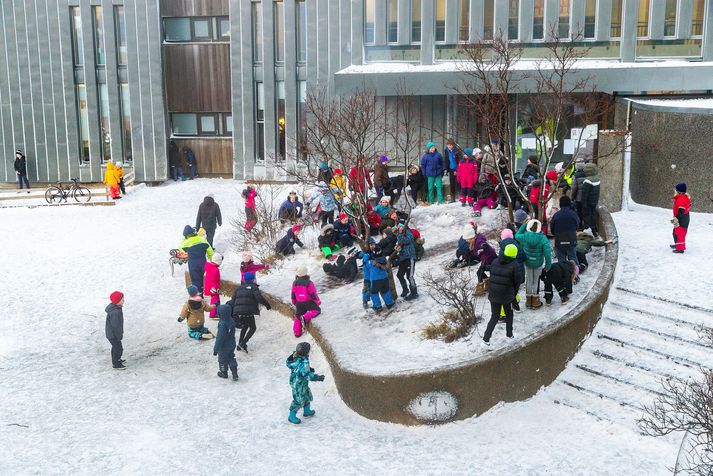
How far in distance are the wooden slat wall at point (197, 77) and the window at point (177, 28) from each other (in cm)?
42

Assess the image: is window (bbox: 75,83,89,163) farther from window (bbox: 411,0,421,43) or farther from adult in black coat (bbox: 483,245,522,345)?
adult in black coat (bbox: 483,245,522,345)

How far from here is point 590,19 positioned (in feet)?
83.1

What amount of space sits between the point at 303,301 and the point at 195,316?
6.77 feet

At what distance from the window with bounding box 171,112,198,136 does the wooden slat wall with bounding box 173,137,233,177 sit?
0.32 m

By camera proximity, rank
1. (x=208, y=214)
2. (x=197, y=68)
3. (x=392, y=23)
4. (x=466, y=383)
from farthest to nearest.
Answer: (x=197, y=68) → (x=392, y=23) → (x=208, y=214) → (x=466, y=383)

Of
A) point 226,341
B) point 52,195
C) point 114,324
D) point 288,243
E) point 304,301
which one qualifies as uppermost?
point 52,195

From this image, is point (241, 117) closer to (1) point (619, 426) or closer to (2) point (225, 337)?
(2) point (225, 337)

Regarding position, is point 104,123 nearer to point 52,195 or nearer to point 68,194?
point 68,194

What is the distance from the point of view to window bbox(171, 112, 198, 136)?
1209 inches

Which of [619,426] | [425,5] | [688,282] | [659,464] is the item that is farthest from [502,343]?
[425,5]

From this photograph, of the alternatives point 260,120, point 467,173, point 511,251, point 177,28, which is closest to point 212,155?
point 260,120

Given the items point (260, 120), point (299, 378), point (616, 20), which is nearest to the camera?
point (299, 378)

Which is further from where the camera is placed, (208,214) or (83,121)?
(83,121)

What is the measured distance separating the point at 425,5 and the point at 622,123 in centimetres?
729
